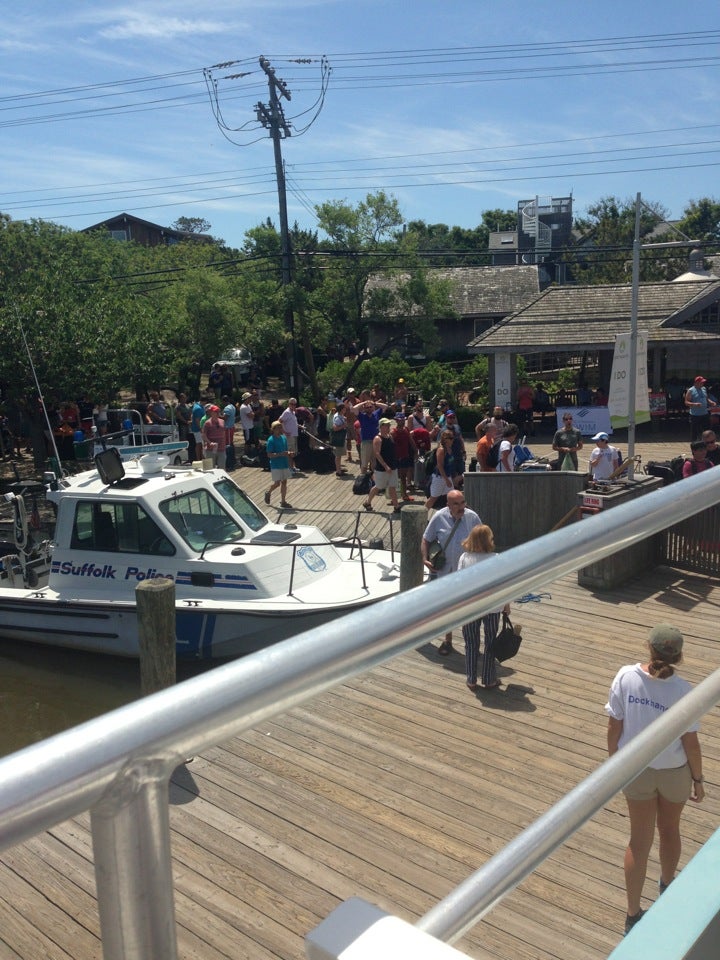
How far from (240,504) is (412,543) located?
3.32 metres

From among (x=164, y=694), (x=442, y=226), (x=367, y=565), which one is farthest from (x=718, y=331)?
(x=442, y=226)

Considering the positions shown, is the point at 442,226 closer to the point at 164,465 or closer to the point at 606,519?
the point at 164,465

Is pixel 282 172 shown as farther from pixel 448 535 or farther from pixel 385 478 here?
pixel 448 535

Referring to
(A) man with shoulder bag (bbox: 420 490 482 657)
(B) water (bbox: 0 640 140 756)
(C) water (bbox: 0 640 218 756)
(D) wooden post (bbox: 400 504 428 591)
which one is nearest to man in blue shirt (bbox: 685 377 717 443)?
(D) wooden post (bbox: 400 504 428 591)

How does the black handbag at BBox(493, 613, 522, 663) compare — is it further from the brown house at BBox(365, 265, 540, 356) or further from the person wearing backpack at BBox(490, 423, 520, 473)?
the brown house at BBox(365, 265, 540, 356)

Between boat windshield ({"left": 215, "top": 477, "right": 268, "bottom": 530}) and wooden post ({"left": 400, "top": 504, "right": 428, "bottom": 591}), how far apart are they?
2.86 m

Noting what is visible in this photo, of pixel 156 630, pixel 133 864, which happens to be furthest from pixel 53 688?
pixel 133 864

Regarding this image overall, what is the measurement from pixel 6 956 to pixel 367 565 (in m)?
7.44

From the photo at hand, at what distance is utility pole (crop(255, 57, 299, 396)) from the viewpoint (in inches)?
1182

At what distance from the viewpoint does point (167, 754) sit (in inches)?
26.1

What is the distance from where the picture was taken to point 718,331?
25250mm

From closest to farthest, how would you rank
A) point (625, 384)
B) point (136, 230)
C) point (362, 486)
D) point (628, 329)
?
1. point (625, 384)
2. point (362, 486)
3. point (628, 329)
4. point (136, 230)

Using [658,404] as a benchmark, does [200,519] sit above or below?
above

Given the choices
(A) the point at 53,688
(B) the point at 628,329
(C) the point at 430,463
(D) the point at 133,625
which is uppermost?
(B) the point at 628,329
